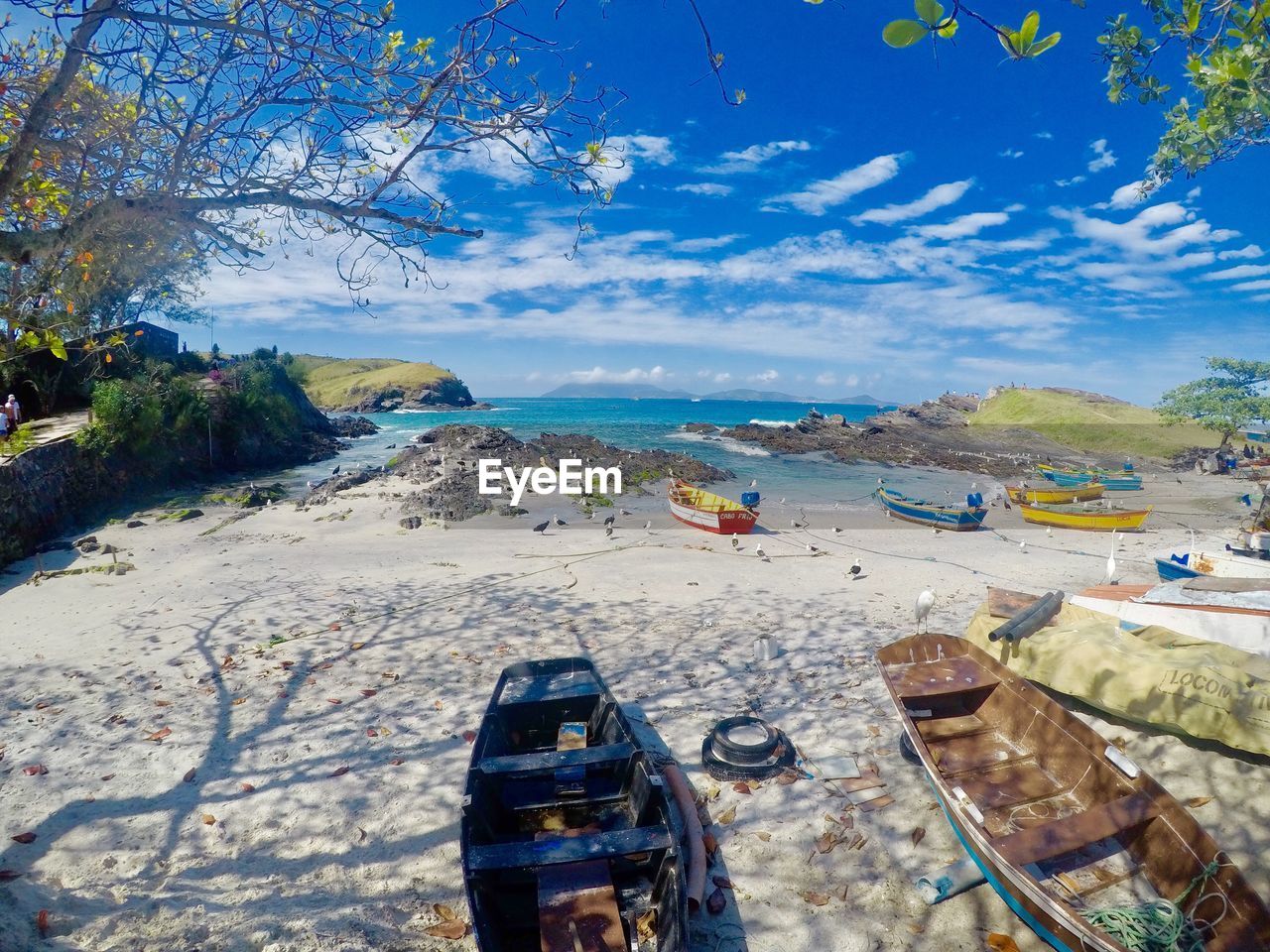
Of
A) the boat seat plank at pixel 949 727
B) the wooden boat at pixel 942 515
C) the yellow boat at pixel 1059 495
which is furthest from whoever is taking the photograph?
the yellow boat at pixel 1059 495

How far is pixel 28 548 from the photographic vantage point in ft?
46.9

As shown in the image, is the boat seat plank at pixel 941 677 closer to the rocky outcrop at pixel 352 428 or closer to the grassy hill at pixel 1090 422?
the rocky outcrop at pixel 352 428

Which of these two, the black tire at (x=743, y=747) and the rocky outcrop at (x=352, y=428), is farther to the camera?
the rocky outcrop at (x=352, y=428)

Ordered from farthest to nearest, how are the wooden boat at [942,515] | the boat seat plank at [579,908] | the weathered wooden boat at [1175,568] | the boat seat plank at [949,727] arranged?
1. the wooden boat at [942,515]
2. the weathered wooden boat at [1175,568]
3. the boat seat plank at [949,727]
4. the boat seat plank at [579,908]

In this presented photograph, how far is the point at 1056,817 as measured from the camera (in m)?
4.59

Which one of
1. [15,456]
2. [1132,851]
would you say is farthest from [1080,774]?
[15,456]

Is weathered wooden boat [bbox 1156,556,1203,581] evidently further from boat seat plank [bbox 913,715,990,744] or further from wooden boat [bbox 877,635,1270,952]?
boat seat plank [bbox 913,715,990,744]

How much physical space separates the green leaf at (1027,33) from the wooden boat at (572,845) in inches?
181

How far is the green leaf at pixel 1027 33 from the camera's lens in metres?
2.05

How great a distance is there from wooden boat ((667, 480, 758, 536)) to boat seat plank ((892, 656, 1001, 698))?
514 inches

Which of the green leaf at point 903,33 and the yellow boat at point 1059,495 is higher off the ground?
the green leaf at point 903,33

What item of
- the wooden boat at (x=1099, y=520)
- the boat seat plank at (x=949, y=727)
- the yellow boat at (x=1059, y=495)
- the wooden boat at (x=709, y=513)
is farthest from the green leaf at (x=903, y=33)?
the yellow boat at (x=1059, y=495)

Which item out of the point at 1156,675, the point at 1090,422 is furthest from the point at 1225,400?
the point at 1156,675

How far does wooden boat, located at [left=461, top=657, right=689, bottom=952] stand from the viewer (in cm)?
358
